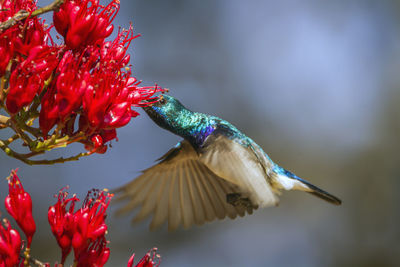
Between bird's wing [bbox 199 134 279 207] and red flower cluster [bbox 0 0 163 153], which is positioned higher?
red flower cluster [bbox 0 0 163 153]

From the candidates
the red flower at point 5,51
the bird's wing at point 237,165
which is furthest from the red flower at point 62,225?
the bird's wing at point 237,165

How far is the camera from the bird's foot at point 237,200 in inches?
106

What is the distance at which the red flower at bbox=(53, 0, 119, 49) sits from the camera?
139cm

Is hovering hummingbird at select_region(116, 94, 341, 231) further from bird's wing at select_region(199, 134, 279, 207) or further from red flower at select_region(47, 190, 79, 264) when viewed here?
red flower at select_region(47, 190, 79, 264)

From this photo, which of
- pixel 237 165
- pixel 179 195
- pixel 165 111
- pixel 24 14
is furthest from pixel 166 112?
pixel 24 14

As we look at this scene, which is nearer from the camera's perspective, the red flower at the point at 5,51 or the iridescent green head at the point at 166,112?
the red flower at the point at 5,51

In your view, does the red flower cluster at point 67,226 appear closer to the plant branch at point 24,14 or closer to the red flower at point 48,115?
the red flower at point 48,115

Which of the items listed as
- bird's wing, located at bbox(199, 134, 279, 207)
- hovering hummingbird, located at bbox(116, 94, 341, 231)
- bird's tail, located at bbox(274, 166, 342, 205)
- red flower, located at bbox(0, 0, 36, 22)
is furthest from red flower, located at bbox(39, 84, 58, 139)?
bird's tail, located at bbox(274, 166, 342, 205)

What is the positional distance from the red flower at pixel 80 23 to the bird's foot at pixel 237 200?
56.6 inches

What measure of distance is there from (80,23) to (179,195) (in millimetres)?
1696

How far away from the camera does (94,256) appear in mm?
1494

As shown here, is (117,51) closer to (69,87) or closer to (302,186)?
(69,87)

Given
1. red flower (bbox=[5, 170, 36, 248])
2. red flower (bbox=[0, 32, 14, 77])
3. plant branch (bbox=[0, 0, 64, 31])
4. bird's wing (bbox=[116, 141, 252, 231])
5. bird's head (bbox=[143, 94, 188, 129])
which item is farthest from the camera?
bird's wing (bbox=[116, 141, 252, 231])

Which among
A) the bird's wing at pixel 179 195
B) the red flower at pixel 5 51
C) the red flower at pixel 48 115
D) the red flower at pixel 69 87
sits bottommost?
the bird's wing at pixel 179 195
